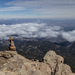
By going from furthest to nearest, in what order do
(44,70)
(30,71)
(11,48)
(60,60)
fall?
(11,48)
(60,60)
(44,70)
(30,71)

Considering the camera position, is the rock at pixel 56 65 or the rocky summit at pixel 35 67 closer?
the rocky summit at pixel 35 67

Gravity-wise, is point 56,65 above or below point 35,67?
below

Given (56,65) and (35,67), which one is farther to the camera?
(56,65)

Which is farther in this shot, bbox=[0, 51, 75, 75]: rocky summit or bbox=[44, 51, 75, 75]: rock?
bbox=[44, 51, 75, 75]: rock

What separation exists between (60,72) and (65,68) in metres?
2.50

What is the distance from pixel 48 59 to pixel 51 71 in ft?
21.4

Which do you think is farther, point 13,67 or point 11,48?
point 11,48

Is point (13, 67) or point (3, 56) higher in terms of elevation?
point (13, 67)

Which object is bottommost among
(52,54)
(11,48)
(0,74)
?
(11,48)

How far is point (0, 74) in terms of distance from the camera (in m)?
20.7

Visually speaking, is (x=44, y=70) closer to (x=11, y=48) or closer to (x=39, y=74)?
(x=39, y=74)

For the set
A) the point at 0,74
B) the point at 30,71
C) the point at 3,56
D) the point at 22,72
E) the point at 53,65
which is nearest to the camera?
the point at 0,74

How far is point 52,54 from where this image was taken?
129ft

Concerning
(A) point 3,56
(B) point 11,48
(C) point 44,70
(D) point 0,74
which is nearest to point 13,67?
(D) point 0,74
